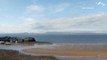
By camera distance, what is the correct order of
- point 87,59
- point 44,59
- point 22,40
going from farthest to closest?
point 22,40 < point 87,59 < point 44,59

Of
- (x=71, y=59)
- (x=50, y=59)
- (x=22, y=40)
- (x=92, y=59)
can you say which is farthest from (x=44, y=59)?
(x=22, y=40)

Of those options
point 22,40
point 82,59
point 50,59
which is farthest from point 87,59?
point 22,40

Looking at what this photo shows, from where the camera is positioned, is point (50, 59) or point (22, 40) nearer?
point (50, 59)

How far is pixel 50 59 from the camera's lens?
33.6 m

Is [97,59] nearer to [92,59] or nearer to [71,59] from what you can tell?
[92,59]

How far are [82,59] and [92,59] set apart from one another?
1505mm

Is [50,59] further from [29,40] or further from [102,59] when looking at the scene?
[29,40]

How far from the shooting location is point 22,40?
3514 inches

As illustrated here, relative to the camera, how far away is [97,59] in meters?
37.6

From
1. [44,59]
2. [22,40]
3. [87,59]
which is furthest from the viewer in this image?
[22,40]

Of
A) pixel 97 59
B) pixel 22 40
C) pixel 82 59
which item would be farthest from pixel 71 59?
pixel 22 40

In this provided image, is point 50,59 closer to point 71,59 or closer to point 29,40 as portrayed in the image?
point 71,59

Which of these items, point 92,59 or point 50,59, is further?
point 92,59

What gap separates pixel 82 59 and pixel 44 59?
6914mm
